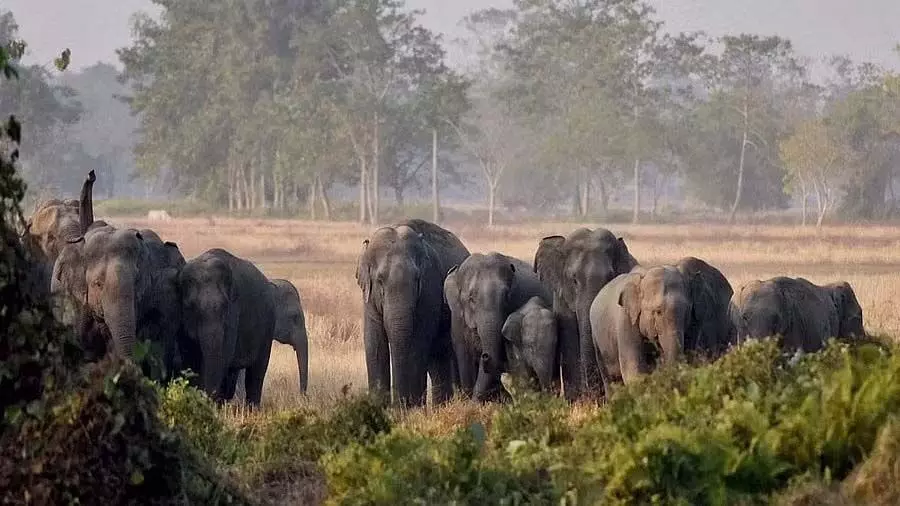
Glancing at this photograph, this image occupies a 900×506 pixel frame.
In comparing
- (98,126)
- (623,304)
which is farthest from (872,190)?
(98,126)

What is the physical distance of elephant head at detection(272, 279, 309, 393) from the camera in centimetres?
2123

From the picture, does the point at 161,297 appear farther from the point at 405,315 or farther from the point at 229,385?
the point at 405,315

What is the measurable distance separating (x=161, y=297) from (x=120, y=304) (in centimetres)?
120

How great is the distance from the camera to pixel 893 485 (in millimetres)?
8172

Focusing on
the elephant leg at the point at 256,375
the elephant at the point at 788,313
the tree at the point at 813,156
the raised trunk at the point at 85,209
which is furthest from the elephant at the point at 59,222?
the tree at the point at 813,156

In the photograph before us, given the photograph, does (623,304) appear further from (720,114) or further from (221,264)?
(720,114)

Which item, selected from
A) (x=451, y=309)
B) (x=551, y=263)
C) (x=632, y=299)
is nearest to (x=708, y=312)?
(x=632, y=299)

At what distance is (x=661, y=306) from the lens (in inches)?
580

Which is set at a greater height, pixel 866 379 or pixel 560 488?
pixel 866 379

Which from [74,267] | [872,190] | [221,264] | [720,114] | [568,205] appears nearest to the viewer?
[74,267]

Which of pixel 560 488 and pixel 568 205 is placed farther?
pixel 568 205

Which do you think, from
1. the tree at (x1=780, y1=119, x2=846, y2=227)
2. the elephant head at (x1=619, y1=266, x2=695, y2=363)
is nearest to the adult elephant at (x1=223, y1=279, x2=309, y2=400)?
the elephant head at (x1=619, y1=266, x2=695, y2=363)

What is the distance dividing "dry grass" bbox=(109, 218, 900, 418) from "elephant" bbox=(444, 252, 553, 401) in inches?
59.2

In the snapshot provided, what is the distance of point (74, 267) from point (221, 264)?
1.64 meters
